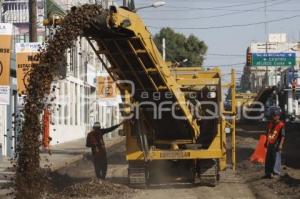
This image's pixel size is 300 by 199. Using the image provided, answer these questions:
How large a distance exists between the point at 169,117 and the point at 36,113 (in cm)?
597

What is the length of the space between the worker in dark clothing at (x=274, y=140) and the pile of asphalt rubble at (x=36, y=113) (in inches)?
294

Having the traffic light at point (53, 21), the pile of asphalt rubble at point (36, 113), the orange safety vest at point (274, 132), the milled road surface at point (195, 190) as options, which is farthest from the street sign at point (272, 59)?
the pile of asphalt rubble at point (36, 113)

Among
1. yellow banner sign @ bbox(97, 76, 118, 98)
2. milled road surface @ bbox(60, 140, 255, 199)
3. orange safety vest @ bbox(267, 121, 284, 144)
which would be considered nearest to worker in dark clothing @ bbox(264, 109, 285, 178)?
orange safety vest @ bbox(267, 121, 284, 144)

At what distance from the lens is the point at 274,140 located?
17.4 m

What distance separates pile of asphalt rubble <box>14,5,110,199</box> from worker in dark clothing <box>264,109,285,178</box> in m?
7.46

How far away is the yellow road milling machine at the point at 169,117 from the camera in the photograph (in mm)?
14961

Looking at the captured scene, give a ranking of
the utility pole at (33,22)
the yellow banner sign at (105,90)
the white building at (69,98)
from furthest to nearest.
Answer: the yellow banner sign at (105,90) → the white building at (69,98) → the utility pole at (33,22)

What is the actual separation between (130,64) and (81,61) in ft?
116

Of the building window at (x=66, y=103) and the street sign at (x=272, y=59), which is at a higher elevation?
the street sign at (x=272, y=59)

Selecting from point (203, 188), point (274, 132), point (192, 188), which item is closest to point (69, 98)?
point (274, 132)

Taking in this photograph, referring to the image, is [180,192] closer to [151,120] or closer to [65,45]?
[151,120]

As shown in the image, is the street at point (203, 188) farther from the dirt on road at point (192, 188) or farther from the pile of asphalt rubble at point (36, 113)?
the pile of asphalt rubble at point (36, 113)

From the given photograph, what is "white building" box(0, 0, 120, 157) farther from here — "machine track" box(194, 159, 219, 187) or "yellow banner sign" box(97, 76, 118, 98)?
"machine track" box(194, 159, 219, 187)

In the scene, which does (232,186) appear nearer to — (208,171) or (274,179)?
(208,171)
